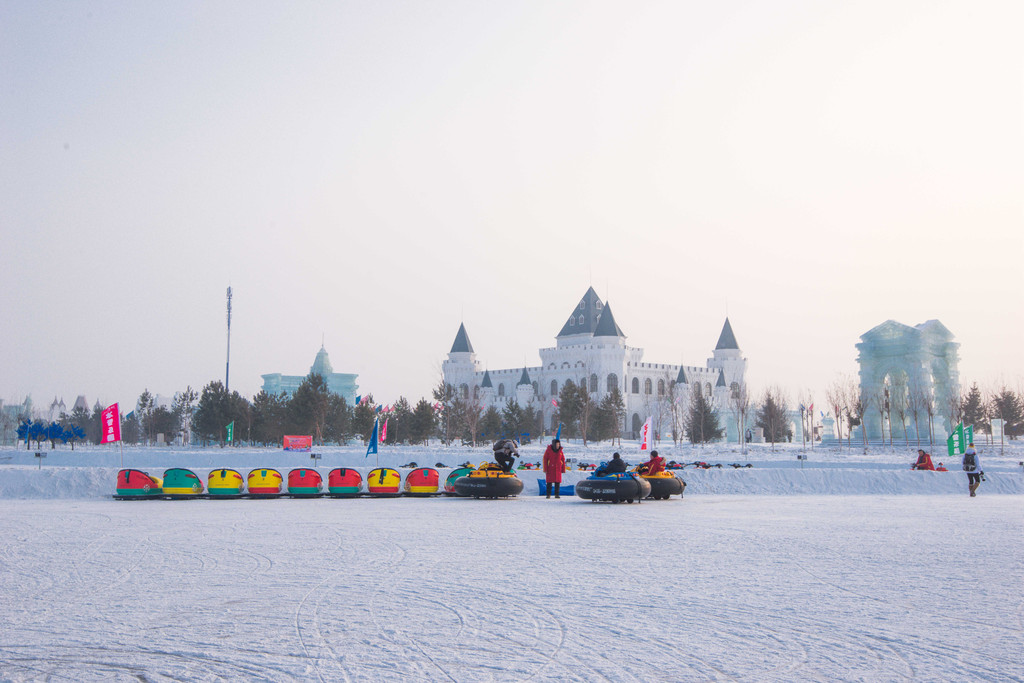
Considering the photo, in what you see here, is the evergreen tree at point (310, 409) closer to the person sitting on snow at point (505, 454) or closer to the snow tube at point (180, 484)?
the snow tube at point (180, 484)

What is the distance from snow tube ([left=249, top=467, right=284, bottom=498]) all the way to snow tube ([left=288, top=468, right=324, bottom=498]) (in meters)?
0.31

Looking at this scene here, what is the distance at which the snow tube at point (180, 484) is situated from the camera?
64.8 ft

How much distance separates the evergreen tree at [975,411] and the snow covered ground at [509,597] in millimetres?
54844

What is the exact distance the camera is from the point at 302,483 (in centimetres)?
2042

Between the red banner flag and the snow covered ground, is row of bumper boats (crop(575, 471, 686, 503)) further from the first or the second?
the red banner flag

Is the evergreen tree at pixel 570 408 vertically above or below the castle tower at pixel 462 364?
below

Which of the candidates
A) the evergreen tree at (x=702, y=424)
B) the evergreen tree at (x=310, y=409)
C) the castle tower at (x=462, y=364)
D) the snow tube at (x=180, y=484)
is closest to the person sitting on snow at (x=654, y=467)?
the snow tube at (x=180, y=484)

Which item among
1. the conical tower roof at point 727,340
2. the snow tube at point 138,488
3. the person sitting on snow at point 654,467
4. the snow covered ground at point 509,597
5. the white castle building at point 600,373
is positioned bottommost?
the snow covered ground at point 509,597

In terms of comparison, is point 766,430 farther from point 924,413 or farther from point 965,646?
point 965,646

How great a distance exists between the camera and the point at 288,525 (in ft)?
43.8

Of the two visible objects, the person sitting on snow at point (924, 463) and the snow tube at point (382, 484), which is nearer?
the snow tube at point (382, 484)

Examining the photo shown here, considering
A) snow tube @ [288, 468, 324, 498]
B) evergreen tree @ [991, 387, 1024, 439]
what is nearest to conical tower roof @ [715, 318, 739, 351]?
evergreen tree @ [991, 387, 1024, 439]

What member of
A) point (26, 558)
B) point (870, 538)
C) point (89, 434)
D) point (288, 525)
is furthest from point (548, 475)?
point (89, 434)

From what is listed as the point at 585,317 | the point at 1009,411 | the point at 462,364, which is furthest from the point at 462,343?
the point at 1009,411
